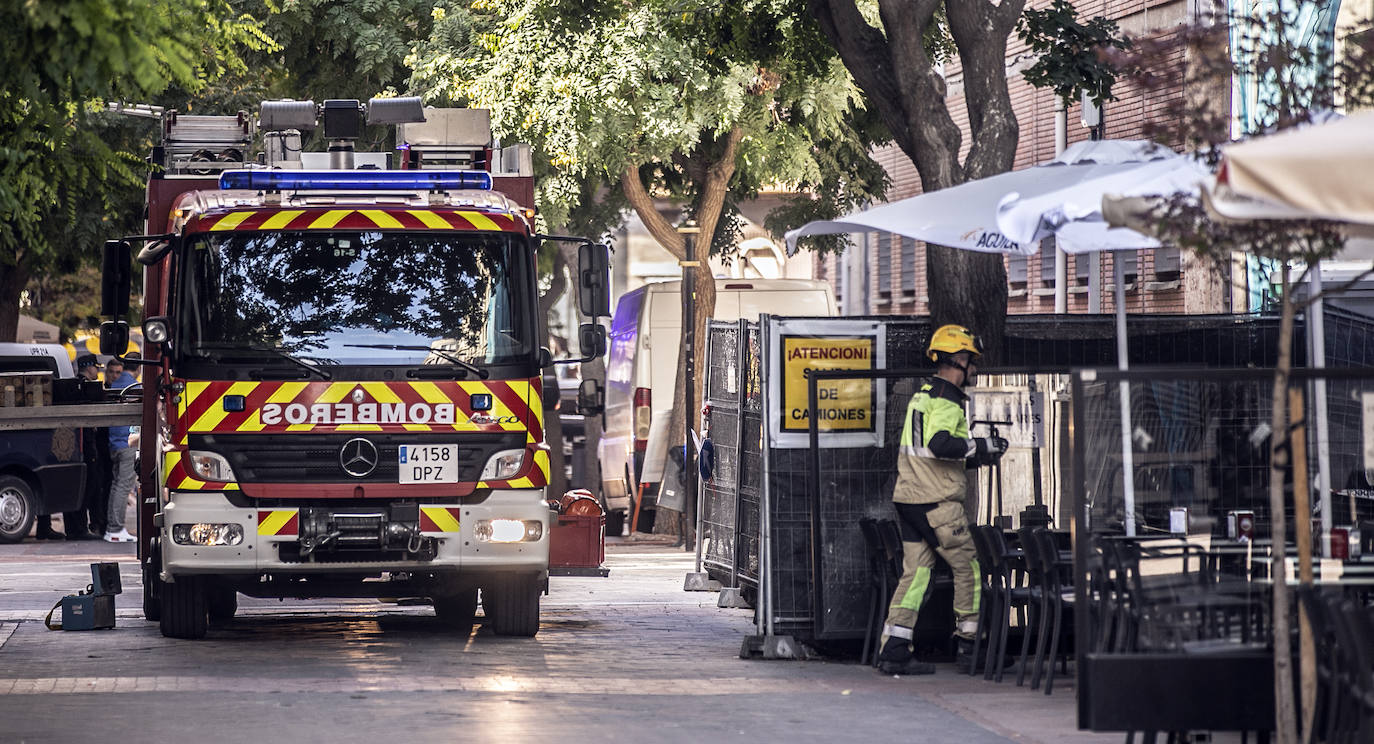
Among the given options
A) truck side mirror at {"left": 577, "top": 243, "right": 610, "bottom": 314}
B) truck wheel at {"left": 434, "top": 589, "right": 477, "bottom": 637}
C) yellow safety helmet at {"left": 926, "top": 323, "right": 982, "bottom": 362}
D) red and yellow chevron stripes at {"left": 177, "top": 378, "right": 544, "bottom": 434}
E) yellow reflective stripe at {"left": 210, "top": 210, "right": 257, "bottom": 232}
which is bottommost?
truck wheel at {"left": 434, "top": 589, "right": 477, "bottom": 637}

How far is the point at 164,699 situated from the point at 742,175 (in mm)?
15217

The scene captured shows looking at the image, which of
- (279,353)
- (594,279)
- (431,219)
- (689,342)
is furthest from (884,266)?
(279,353)

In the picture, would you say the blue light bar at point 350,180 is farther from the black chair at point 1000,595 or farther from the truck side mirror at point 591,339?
the black chair at point 1000,595

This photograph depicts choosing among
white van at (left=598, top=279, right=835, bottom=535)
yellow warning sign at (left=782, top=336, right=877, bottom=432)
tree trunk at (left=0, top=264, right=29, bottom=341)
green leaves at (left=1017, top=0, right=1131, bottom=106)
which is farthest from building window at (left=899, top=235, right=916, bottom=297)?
yellow warning sign at (left=782, top=336, right=877, bottom=432)

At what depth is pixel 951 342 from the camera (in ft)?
36.6

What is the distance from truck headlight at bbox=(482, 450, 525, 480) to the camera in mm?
12352

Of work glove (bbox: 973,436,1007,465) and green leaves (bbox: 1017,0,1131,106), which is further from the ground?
green leaves (bbox: 1017,0,1131,106)

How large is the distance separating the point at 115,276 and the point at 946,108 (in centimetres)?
509

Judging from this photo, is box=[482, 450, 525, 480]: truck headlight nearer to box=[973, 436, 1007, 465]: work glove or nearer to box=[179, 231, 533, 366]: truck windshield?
box=[179, 231, 533, 366]: truck windshield

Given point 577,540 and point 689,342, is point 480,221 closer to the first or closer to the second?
point 577,540

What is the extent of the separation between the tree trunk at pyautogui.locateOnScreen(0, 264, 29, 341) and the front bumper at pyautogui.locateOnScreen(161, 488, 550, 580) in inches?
702

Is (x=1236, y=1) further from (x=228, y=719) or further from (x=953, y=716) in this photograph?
(x=228, y=719)

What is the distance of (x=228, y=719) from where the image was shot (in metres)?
9.53

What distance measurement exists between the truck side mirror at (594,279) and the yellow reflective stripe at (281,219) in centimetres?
168
